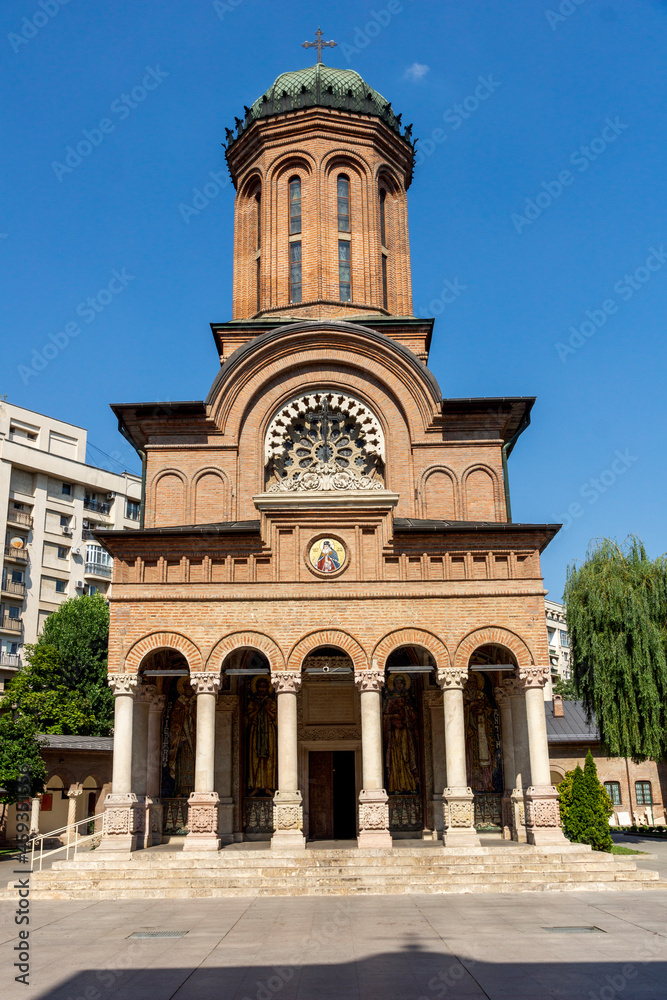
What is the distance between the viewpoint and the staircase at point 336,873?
16.2 metres

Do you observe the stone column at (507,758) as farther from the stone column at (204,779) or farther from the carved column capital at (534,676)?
the stone column at (204,779)

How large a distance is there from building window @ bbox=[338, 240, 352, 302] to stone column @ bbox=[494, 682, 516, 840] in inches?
509

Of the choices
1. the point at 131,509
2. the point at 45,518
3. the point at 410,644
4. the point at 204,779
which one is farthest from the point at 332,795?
the point at 131,509

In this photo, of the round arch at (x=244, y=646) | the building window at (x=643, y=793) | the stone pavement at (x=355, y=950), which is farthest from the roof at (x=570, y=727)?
the stone pavement at (x=355, y=950)

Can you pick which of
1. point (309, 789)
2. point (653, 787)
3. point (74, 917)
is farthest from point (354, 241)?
point (653, 787)

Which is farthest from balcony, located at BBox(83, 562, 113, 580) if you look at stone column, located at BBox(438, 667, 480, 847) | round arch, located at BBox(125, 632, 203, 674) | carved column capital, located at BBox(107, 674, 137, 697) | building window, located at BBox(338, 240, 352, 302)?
stone column, located at BBox(438, 667, 480, 847)

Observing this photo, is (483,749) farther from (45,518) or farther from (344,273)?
(45,518)

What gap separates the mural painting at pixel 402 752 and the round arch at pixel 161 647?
5473mm

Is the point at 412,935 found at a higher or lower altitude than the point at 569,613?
lower

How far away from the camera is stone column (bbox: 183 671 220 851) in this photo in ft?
60.2

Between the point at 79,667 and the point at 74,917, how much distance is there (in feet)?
98.8

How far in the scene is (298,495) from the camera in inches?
816

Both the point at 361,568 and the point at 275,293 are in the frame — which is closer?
the point at 361,568

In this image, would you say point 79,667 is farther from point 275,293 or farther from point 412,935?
point 412,935
